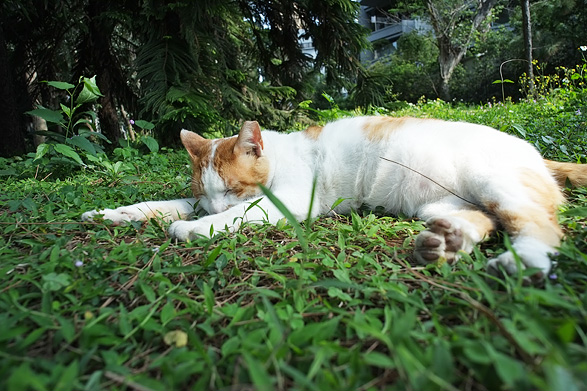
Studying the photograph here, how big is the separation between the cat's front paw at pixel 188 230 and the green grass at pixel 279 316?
6 cm

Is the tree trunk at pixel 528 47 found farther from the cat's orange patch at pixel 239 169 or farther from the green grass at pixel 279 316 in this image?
the cat's orange patch at pixel 239 169

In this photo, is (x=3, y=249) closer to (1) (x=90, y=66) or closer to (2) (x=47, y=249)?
(2) (x=47, y=249)

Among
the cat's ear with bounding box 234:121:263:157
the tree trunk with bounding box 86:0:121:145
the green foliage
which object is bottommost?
the cat's ear with bounding box 234:121:263:157

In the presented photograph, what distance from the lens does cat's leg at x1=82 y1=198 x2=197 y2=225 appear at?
2092 mm

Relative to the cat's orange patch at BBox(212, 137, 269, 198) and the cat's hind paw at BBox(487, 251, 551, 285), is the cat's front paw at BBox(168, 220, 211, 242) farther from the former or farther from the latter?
the cat's hind paw at BBox(487, 251, 551, 285)

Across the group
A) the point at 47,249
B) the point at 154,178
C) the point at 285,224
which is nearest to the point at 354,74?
the point at 154,178

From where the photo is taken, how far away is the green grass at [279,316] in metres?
0.76

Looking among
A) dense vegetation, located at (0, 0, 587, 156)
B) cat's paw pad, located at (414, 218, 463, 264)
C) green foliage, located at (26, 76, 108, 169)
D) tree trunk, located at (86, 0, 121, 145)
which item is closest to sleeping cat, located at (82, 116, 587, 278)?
cat's paw pad, located at (414, 218, 463, 264)

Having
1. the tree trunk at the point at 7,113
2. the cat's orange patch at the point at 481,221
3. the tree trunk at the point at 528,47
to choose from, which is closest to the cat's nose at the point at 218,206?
the cat's orange patch at the point at 481,221

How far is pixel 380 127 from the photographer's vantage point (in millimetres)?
2439

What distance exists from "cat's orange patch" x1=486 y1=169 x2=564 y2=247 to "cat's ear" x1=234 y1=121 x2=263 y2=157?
4.64 ft

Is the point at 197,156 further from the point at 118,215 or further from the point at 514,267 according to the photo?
the point at 514,267

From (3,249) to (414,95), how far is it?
66.9 feet

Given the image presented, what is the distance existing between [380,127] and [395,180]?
436mm
